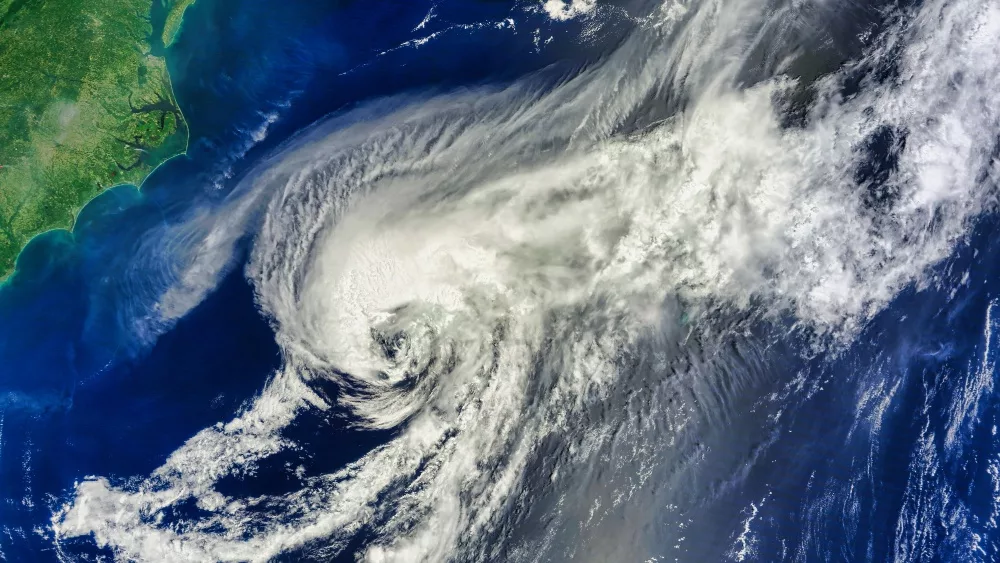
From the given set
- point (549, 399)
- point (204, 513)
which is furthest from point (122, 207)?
point (549, 399)

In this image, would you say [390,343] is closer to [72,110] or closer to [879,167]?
[72,110]

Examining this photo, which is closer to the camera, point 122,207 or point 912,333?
point 912,333

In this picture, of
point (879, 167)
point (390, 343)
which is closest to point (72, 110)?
point (390, 343)

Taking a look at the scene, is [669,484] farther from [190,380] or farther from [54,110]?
[54,110]

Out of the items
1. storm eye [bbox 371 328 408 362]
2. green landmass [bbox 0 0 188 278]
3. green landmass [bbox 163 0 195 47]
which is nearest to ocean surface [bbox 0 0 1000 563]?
storm eye [bbox 371 328 408 362]

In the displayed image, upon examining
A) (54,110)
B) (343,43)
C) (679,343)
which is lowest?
(679,343)

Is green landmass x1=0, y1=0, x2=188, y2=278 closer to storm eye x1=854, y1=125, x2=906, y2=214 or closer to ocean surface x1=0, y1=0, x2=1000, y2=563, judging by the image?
ocean surface x1=0, y1=0, x2=1000, y2=563

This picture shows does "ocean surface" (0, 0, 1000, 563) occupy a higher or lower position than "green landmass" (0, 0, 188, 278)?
lower
